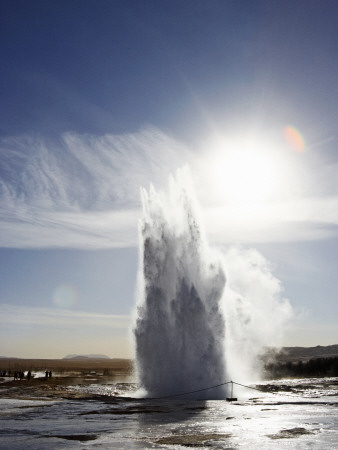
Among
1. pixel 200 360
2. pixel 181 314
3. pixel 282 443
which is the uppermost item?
pixel 181 314

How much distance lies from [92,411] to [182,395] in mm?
8741

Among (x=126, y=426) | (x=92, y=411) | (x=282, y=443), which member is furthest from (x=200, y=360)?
(x=282, y=443)

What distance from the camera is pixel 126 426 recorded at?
16828mm

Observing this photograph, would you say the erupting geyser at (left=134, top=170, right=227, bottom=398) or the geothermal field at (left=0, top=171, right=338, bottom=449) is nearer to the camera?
the geothermal field at (left=0, top=171, right=338, bottom=449)

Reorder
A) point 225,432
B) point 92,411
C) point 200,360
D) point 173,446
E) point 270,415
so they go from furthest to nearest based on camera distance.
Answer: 1. point 200,360
2. point 92,411
3. point 270,415
4. point 225,432
5. point 173,446

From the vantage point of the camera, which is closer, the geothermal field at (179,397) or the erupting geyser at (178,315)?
the geothermal field at (179,397)

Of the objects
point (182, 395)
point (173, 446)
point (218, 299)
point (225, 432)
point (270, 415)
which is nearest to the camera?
point (173, 446)

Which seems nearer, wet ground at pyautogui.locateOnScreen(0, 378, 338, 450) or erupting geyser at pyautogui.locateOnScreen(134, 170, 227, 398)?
wet ground at pyautogui.locateOnScreen(0, 378, 338, 450)

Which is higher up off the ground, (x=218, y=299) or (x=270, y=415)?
(x=218, y=299)

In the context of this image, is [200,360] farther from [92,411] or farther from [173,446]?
[173,446]

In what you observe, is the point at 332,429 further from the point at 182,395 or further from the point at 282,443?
the point at 182,395

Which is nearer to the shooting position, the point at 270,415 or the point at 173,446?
the point at 173,446

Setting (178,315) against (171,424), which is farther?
(178,315)

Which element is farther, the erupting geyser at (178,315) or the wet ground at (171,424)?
the erupting geyser at (178,315)
